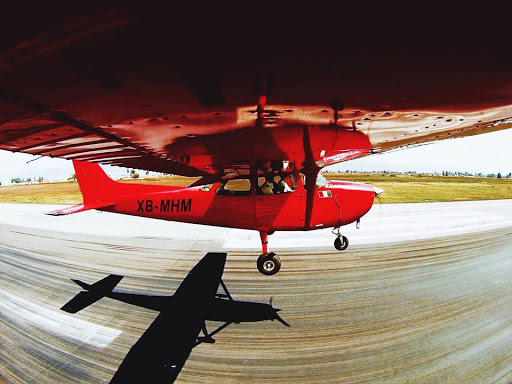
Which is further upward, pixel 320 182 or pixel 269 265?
pixel 320 182

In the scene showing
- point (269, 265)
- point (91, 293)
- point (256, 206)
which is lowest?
point (91, 293)

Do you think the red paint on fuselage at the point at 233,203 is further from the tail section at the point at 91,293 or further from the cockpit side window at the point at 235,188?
the tail section at the point at 91,293

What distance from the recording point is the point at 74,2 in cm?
94

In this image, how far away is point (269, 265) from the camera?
6395 millimetres

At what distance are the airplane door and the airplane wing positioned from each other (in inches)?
139

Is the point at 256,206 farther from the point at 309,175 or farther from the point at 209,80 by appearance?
the point at 209,80

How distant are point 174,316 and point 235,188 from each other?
329 cm

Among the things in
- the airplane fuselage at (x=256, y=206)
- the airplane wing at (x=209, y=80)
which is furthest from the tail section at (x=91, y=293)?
the airplane wing at (x=209, y=80)

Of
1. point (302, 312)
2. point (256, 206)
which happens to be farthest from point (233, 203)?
point (302, 312)

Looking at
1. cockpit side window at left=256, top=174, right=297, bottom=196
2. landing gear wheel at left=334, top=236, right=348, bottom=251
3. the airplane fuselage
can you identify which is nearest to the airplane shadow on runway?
the airplane fuselage

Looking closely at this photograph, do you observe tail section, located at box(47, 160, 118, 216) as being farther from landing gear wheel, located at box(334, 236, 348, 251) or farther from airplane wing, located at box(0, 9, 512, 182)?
landing gear wheel, located at box(334, 236, 348, 251)

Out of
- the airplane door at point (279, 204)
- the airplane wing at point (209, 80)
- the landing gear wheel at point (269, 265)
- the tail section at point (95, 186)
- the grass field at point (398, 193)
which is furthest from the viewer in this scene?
the grass field at point (398, 193)

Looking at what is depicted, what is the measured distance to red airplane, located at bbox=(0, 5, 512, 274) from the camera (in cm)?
113

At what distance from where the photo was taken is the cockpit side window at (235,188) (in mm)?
6629
